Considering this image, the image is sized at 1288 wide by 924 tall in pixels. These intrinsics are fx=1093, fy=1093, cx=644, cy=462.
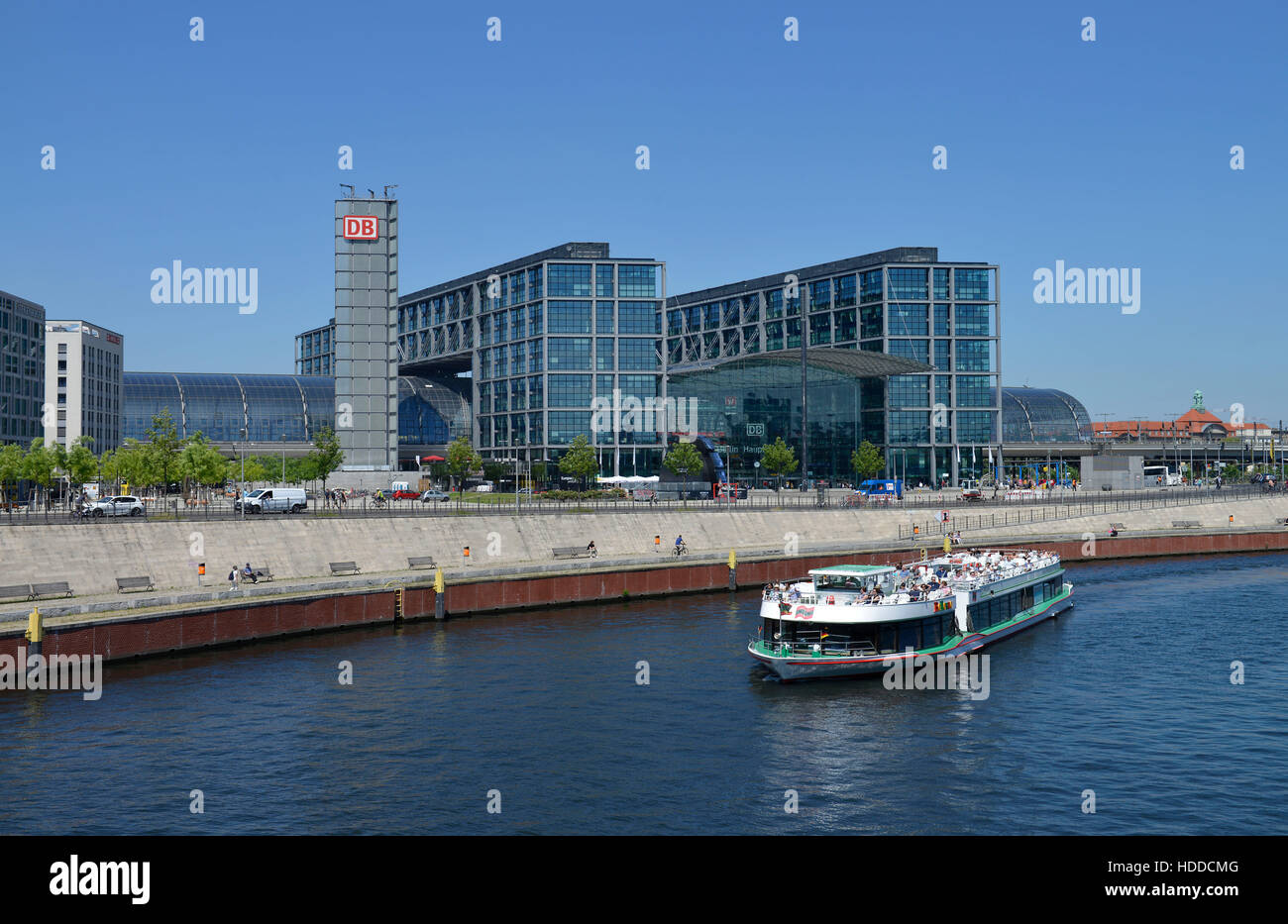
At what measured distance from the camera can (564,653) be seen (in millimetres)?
51906

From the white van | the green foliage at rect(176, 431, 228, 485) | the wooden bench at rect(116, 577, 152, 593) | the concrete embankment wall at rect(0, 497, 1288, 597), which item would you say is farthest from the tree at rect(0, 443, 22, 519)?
the wooden bench at rect(116, 577, 152, 593)

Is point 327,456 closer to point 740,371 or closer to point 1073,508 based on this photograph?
point 740,371

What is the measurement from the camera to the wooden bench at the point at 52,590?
170 ft

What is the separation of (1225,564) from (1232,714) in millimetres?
64001

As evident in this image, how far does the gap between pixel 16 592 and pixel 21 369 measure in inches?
4075

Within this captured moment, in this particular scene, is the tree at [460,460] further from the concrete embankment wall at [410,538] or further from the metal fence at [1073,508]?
the metal fence at [1073,508]

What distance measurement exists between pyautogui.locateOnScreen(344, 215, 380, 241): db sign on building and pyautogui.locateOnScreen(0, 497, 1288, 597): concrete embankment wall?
5361cm

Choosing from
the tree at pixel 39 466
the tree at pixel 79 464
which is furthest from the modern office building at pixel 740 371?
the tree at pixel 39 466

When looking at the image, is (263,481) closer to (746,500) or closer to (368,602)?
(746,500)

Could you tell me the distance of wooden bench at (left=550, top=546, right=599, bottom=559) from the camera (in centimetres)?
7806

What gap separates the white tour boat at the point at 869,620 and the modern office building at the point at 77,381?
150347mm

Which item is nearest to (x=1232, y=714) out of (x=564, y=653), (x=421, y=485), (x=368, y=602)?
(x=564, y=653)

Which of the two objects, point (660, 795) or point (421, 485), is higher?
point (421, 485)

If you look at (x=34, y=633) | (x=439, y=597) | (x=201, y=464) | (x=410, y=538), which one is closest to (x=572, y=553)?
(x=410, y=538)
